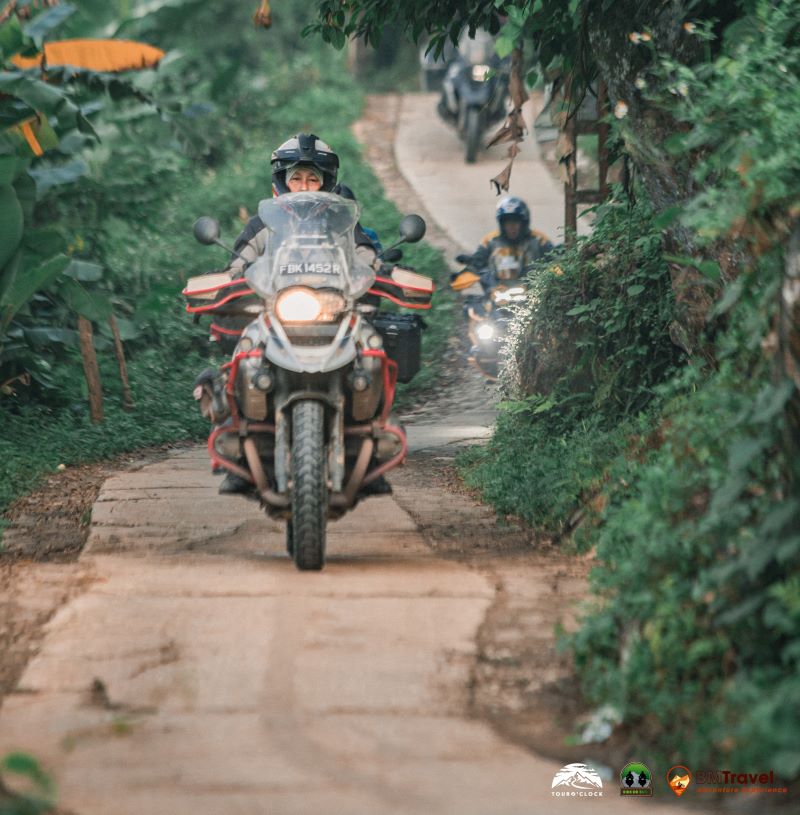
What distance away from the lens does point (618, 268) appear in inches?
329

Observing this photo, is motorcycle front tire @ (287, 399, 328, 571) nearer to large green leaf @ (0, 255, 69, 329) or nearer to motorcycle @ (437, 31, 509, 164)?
large green leaf @ (0, 255, 69, 329)

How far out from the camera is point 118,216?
55.4ft

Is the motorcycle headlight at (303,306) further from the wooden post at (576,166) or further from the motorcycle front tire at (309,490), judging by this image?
the wooden post at (576,166)

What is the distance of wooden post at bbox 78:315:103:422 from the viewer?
37.4 feet

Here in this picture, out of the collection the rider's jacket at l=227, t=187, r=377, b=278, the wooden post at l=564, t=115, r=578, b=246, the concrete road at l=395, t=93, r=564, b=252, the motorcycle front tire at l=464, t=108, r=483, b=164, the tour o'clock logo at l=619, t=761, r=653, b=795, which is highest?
the rider's jacket at l=227, t=187, r=377, b=278

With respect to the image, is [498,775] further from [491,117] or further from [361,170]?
[491,117]

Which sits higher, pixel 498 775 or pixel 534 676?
pixel 498 775

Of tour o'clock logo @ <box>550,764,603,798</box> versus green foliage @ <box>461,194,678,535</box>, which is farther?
green foliage @ <box>461,194,678,535</box>

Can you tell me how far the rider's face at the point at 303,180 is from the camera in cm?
769

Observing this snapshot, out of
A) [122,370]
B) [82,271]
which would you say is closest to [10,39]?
[82,271]

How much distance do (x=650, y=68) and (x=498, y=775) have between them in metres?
4.32

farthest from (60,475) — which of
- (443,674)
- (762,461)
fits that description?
(762,461)

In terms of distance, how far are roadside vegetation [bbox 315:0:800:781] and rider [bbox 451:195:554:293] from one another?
3237 millimetres

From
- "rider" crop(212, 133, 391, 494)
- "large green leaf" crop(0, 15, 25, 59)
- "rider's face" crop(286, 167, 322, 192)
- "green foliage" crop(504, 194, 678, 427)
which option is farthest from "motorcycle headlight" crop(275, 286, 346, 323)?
"large green leaf" crop(0, 15, 25, 59)
